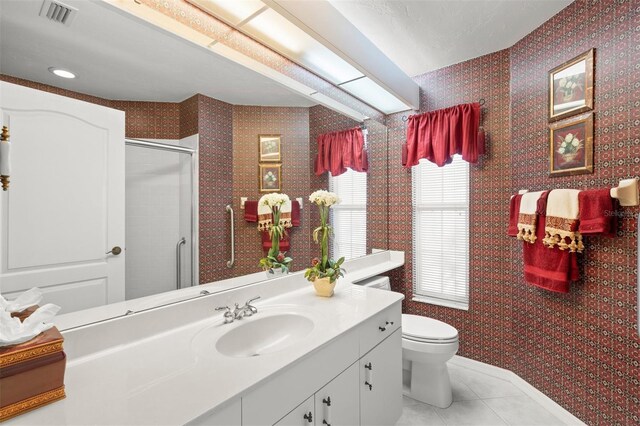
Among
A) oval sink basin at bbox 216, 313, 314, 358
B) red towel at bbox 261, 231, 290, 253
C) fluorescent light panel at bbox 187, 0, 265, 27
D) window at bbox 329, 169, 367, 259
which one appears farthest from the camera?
window at bbox 329, 169, 367, 259

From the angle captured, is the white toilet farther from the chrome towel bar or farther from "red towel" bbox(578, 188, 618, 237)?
the chrome towel bar

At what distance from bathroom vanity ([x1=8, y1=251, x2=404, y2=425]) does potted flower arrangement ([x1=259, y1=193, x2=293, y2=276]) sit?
0.10m

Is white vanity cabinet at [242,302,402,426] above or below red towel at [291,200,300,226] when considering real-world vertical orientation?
below

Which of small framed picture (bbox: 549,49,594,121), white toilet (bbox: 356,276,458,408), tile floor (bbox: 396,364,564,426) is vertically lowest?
tile floor (bbox: 396,364,564,426)

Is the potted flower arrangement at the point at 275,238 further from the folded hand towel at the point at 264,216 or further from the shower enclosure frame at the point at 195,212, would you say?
the shower enclosure frame at the point at 195,212

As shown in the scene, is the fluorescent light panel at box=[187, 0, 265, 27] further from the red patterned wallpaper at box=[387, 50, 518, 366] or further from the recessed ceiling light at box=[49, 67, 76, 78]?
the red patterned wallpaper at box=[387, 50, 518, 366]

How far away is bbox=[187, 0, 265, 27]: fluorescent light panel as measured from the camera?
1421 millimetres

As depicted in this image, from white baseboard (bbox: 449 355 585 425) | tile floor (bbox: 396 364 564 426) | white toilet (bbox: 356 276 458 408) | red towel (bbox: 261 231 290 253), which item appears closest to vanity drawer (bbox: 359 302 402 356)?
white toilet (bbox: 356 276 458 408)

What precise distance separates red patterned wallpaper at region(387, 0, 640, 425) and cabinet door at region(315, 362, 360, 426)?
1.49 m

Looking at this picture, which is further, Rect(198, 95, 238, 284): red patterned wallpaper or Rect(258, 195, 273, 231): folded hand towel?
Rect(258, 195, 273, 231): folded hand towel

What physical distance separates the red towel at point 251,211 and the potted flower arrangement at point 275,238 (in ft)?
0.23

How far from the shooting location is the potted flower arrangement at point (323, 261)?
174 cm

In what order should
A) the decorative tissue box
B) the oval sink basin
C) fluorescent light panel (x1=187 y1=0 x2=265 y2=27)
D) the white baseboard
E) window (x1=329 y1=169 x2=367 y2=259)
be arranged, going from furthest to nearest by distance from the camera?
window (x1=329 y1=169 x2=367 y2=259)
the white baseboard
fluorescent light panel (x1=187 y1=0 x2=265 y2=27)
the oval sink basin
the decorative tissue box

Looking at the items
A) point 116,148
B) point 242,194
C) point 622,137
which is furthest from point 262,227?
point 622,137
